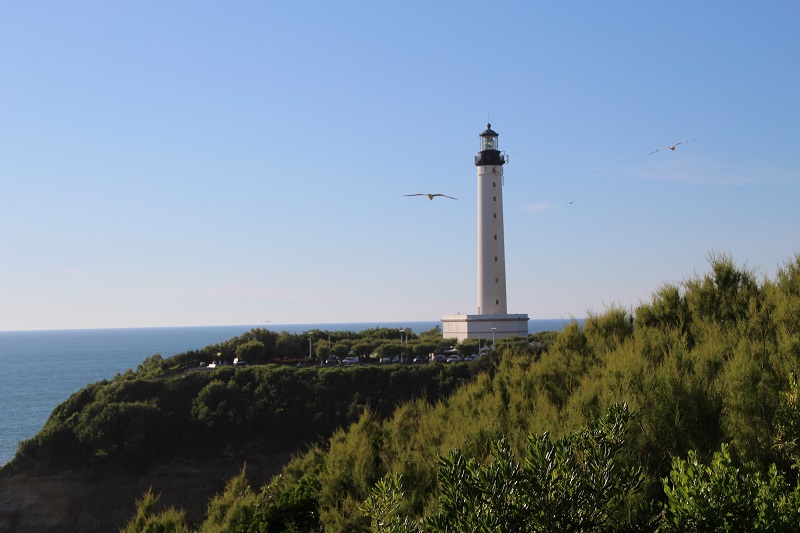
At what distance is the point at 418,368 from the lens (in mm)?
46719

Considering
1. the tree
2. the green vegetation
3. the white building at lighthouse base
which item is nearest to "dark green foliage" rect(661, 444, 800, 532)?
the green vegetation

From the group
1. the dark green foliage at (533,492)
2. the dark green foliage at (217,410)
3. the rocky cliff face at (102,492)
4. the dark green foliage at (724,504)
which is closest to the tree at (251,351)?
the dark green foliage at (217,410)

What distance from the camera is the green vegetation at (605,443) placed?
8031mm

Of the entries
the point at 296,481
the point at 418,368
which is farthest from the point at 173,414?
the point at 296,481

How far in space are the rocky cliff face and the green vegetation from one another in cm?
2054

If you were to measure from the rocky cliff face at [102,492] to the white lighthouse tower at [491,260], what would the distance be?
18466mm

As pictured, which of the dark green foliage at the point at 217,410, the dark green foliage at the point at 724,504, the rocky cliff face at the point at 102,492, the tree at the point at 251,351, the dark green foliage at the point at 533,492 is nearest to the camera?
the dark green foliage at the point at 724,504

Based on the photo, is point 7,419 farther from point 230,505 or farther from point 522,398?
point 522,398

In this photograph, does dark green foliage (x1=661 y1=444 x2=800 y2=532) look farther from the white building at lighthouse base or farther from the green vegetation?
the white building at lighthouse base

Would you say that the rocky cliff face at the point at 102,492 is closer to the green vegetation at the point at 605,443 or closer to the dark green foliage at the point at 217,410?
the dark green foliage at the point at 217,410

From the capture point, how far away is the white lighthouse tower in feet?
179

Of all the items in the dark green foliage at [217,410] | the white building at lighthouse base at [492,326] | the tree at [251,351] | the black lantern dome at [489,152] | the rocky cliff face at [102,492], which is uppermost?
the black lantern dome at [489,152]

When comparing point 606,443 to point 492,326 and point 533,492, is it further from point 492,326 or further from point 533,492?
point 492,326

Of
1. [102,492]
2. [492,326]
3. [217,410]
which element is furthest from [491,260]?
[102,492]
